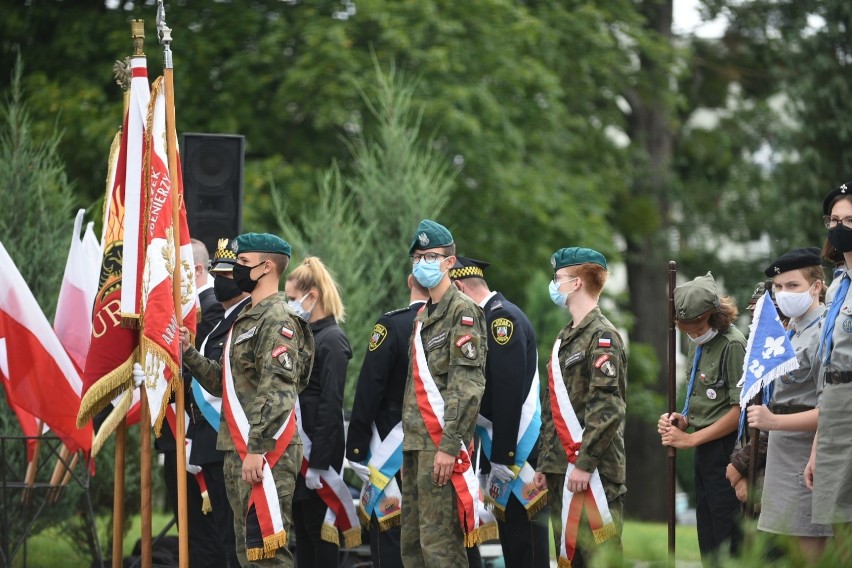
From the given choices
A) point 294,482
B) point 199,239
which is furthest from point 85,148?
point 294,482

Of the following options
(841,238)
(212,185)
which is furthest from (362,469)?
(212,185)

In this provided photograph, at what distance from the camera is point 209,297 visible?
30.5 ft

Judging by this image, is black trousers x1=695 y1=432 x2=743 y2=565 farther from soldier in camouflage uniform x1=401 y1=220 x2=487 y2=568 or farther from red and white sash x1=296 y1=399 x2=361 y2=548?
red and white sash x1=296 y1=399 x2=361 y2=548

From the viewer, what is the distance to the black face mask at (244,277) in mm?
7746

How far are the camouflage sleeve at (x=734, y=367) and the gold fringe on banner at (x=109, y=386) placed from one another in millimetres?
3593

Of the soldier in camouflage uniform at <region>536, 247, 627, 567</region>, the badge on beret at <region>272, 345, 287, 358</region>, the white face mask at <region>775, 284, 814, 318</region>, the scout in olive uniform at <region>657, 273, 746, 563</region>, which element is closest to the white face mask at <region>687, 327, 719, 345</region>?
the scout in olive uniform at <region>657, 273, 746, 563</region>

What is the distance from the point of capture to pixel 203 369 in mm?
7805

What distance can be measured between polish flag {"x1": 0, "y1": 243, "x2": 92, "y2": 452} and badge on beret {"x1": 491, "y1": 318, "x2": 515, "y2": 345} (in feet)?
10.9

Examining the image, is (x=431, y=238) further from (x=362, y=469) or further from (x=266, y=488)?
(x=266, y=488)

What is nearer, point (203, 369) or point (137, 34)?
point (203, 369)

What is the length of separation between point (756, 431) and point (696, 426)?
936 mm

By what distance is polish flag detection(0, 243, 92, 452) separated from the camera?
9.55 meters

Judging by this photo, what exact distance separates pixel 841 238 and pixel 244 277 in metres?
3.43

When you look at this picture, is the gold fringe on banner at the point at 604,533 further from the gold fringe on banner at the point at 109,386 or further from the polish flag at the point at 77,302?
the polish flag at the point at 77,302
